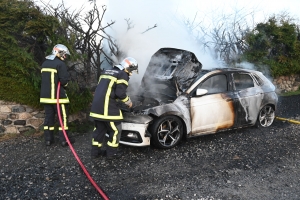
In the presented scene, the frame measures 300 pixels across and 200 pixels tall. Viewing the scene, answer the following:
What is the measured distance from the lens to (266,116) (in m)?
7.10

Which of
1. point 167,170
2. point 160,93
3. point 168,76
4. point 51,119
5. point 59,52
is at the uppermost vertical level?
point 59,52

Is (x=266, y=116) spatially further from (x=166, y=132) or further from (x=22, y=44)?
(x=22, y=44)

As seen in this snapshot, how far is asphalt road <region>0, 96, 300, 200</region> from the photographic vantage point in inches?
167

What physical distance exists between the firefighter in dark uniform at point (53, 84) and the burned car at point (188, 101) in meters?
1.24

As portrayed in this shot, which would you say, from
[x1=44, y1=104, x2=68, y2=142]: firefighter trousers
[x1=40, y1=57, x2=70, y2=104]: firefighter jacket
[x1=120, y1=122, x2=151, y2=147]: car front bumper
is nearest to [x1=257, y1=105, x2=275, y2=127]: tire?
[x1=120, y1=122, x2=151, y2=147]: car front bumper

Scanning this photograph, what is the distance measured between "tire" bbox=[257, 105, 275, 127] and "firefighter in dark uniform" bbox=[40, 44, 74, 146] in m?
4.16

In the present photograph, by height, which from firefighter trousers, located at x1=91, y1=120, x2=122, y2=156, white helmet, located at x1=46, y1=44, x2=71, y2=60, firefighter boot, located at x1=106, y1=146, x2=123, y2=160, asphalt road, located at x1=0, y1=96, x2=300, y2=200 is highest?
white helmet, located at x1=46, y1=44, x2=71, y2=60

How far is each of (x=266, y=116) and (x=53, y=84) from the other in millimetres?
4636

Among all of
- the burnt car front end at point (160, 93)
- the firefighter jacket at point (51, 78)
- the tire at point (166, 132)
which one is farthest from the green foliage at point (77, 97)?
the tire at point (166, 132)

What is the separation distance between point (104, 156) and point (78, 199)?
140cm

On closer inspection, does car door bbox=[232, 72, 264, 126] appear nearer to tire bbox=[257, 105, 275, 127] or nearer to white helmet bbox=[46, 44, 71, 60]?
tire bbox=[257, 105, 275, 127]

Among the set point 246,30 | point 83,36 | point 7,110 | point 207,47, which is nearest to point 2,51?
point 7,110

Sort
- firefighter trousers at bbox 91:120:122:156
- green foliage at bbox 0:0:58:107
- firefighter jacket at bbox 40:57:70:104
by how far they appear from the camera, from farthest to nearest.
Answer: green foliage at bbox 0:0:58:107
firefighter jacket at bbox 40:57:70:104
firefighter trousers at bbox 91:120:122:156

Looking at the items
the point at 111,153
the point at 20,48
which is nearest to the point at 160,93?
the point at 111,153
